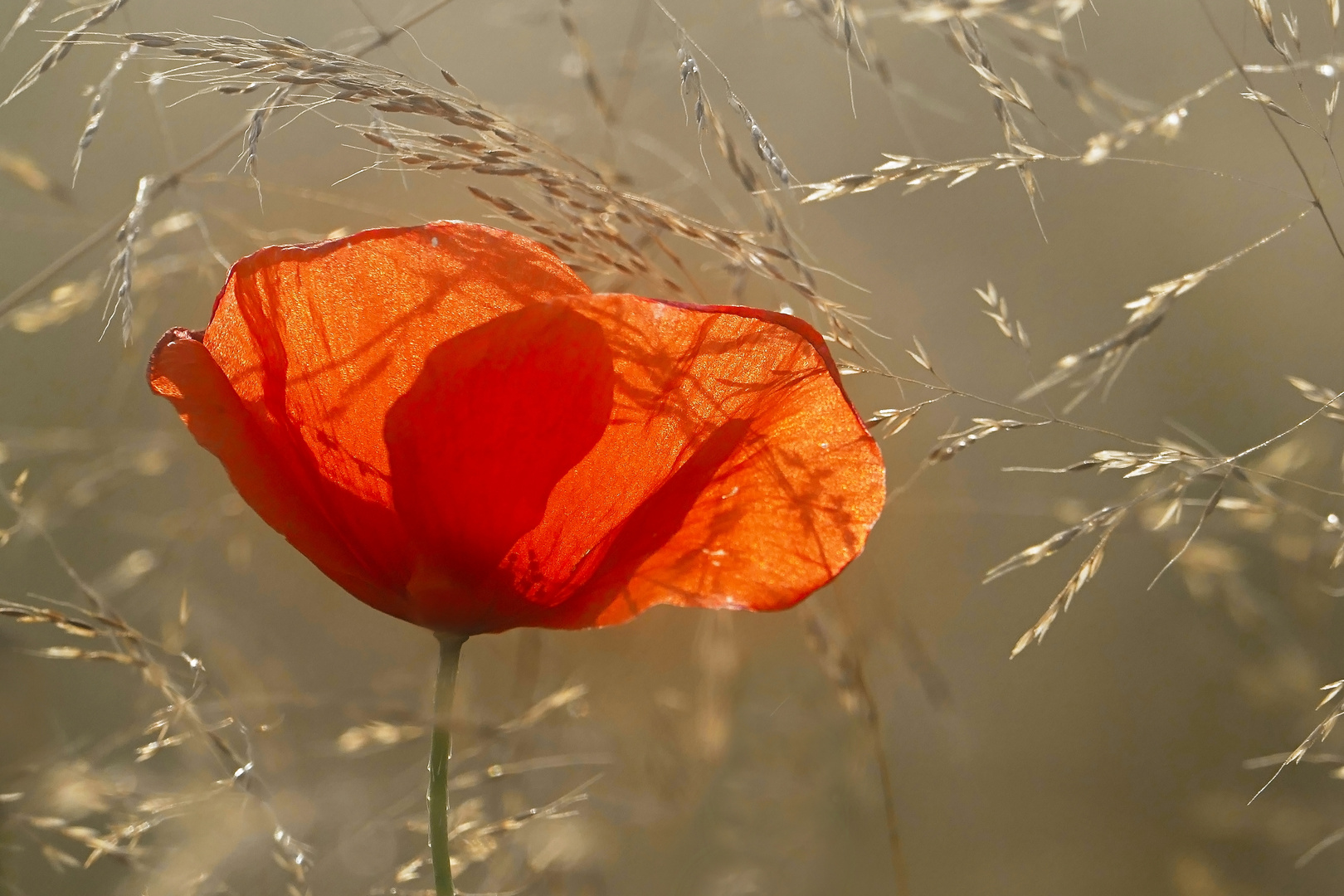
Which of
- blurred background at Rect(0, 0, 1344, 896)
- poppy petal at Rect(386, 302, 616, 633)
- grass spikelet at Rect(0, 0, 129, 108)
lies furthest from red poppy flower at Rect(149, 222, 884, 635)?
blurred background at Rect(0, 0, 1344, 896)

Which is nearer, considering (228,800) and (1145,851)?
(228,800)

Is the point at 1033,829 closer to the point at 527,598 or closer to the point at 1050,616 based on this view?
the point at 1050,616

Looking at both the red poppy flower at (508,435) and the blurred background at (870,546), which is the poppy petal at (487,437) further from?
the blurred background at (870,546)

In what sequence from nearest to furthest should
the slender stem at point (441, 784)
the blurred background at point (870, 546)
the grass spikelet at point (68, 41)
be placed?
1. the slender stem at point (441, 784)
2. the grass spikelet at point (68, 41)
3. the blurred background at point (870, 546)

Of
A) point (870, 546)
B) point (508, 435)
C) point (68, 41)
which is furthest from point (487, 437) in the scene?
point (870, 546)

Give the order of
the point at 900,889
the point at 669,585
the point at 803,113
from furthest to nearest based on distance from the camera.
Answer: the point at 803,113, the point at 900,889, the point at 669,585

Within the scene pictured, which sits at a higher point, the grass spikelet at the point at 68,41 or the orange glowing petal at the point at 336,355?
the grass spikelet at the point at 68,41

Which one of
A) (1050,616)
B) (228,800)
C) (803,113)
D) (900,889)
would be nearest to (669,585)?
(1050,616)

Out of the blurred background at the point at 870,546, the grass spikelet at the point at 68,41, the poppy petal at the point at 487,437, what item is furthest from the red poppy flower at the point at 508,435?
the blurred background at the point at 870,546
